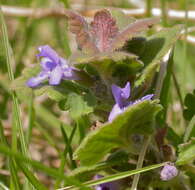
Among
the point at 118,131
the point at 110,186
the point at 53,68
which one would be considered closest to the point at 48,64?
the point at 53,68

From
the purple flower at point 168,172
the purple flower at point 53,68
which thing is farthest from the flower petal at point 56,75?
the purple flower at point 168,172

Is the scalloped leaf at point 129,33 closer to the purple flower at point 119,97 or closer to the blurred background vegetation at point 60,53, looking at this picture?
the purple flower at point 119,97

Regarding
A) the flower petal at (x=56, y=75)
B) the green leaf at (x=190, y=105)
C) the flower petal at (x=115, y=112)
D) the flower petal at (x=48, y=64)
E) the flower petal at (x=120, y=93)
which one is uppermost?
the flower petal at (x=48, y=64)

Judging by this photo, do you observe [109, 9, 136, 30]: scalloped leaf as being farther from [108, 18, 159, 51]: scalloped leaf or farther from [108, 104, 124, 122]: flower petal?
[108, 104, 124, 122]: flower petal

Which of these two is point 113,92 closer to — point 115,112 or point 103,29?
point 115,112

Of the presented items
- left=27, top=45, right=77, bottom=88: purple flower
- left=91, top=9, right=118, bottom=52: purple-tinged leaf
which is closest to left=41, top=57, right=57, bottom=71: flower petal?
left=27, top=45, right=77, bottom=88: purple flower

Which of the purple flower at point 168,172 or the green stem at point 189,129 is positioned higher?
the green stem at point 189,129

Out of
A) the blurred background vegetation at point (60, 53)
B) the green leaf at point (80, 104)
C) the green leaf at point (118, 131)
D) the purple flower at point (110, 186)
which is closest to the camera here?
the green leaf at point (118, 131)
